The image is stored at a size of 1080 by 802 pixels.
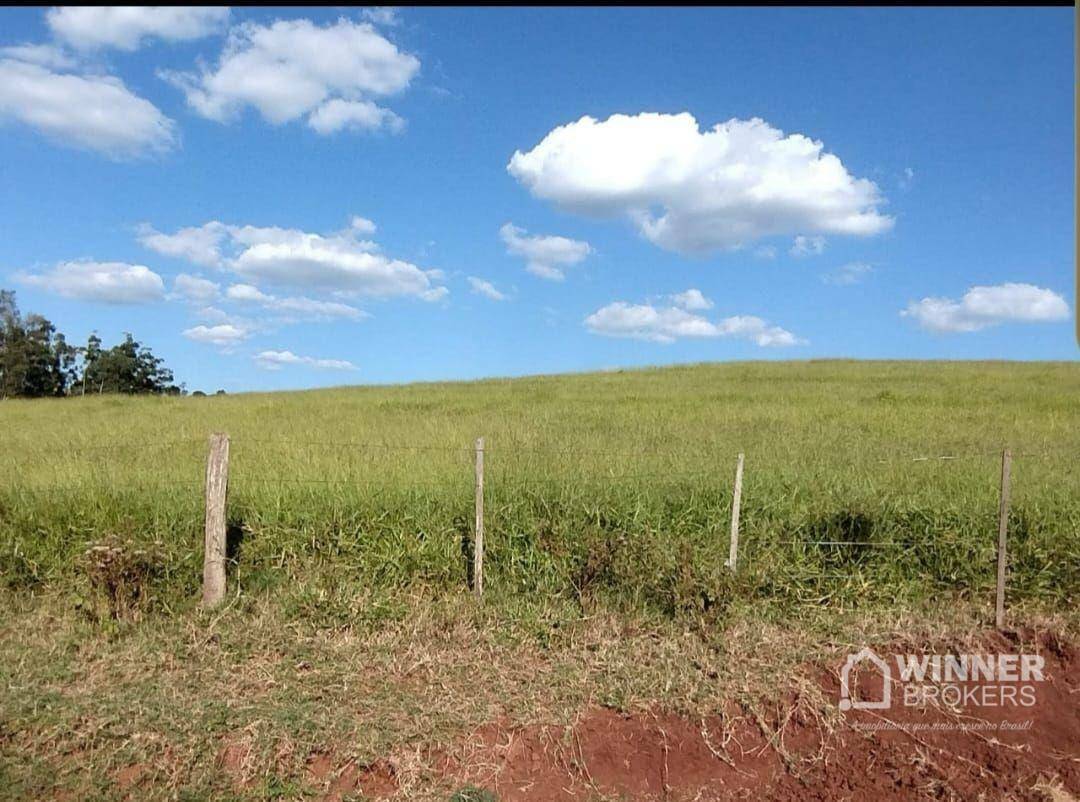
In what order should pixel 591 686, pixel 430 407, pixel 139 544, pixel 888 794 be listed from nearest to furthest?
pixel 888 794 → pixel 591 686 → pixel 139 544 → pixel 430 407

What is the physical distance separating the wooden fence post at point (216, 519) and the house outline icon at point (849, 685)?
473 centimetres

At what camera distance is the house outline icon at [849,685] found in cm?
485

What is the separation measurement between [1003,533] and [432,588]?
4701mm

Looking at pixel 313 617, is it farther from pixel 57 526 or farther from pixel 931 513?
pixel 931 513

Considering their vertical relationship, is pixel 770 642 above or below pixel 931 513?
below

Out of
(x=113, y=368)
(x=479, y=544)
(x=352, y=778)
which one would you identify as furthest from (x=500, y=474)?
(x=113, y=368)

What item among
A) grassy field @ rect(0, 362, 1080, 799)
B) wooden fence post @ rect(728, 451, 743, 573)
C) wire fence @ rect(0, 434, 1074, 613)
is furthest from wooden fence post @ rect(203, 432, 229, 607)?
wooden fence post @ rect(728, 451, 743, 573)

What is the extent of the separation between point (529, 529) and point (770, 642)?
2.12 m

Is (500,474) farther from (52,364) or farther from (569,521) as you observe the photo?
(52,364)

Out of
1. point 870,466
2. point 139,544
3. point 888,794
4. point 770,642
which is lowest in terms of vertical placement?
point 888,794

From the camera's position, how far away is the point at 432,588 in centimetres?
601

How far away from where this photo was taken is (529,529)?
6273mm

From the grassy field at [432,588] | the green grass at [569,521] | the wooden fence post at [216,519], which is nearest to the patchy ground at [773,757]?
the grassy field at [432,588]

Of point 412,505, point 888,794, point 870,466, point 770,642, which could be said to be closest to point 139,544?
point 412,505
